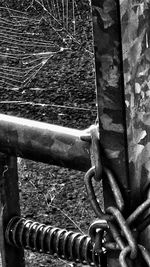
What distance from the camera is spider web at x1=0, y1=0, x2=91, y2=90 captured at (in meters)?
3.33

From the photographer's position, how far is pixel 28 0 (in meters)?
3.79

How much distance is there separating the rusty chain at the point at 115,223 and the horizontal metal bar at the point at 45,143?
74mm

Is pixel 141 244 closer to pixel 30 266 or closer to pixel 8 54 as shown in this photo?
pixel 30 266

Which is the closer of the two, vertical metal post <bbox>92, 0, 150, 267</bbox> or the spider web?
vertical metal post <bbox>92, 0, 150, 267</bbox>

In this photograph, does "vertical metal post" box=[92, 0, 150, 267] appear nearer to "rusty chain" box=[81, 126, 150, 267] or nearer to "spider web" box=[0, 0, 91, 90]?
"rusty chain" box=[81, 126, 150, 267]

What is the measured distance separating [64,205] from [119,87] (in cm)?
157


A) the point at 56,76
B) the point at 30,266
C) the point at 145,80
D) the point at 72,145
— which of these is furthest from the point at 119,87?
the point at 56,76

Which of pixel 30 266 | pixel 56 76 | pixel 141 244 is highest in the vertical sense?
pixel 141 244

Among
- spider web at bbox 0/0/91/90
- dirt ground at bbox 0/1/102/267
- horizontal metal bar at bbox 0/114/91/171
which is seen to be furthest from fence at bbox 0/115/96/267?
spider web at bbox 0/0/91/90

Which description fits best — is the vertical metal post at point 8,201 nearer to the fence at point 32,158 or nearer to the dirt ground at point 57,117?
the fence at point 32,158

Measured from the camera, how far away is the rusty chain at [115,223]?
90 centimetres

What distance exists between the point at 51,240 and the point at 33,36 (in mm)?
2333

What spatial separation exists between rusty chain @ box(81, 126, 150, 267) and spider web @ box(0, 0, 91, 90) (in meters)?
2.21

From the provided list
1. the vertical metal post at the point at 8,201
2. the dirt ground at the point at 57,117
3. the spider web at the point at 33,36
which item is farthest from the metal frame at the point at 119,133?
the spider web at the point at 33,36
